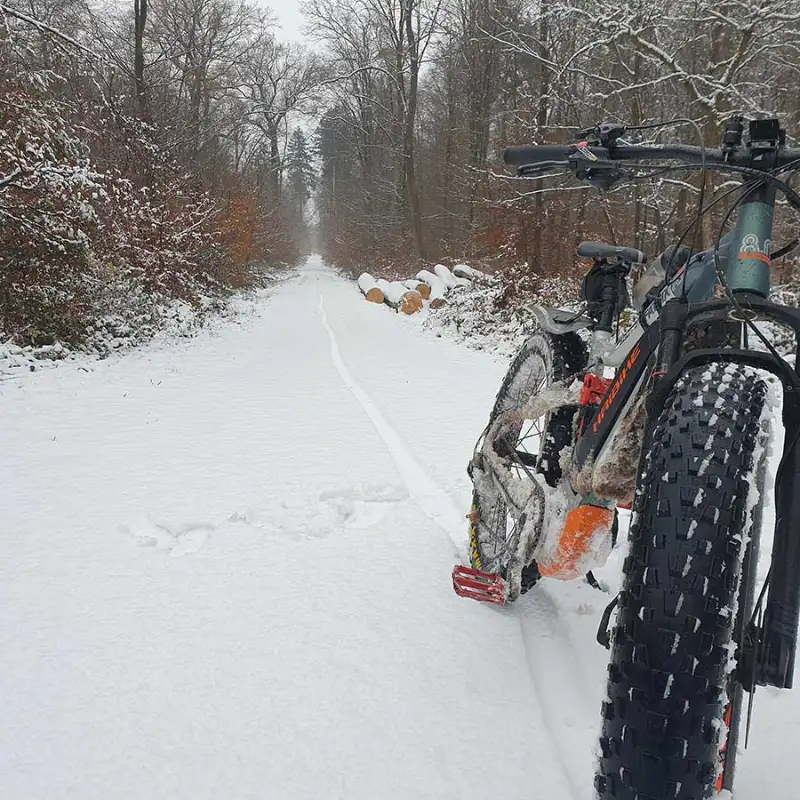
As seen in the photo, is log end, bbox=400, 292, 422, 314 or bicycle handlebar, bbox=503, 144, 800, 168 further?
log end, bbox=400, 292, 422, 314

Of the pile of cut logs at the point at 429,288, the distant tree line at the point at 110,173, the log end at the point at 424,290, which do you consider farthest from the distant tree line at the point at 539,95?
the distant tree line at the point at 110,173

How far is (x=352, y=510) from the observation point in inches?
132

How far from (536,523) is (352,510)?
1.61 meters

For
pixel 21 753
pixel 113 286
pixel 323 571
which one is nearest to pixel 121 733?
pixel 21 753

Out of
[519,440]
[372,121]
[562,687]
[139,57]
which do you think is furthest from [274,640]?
[372,121]

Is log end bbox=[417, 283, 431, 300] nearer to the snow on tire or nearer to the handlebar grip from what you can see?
the handlebar grip

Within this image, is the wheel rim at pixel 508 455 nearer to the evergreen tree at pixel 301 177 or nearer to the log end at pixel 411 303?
the log end at pixel 411 303

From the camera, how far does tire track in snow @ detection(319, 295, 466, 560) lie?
3146 millimetres

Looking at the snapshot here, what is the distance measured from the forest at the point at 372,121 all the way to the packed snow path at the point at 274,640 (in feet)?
5.18

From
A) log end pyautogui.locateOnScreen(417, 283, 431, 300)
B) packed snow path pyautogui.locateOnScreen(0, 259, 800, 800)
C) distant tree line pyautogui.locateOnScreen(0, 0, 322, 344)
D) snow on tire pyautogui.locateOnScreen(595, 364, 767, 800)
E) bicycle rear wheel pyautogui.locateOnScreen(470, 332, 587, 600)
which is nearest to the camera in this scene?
snow on tire pyautogui.locateOnScreen(595, 364, 767, 800)

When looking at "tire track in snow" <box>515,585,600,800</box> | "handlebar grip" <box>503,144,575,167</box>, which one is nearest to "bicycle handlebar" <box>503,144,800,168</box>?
"handlebar grip" <box>503,144,575,167</box>

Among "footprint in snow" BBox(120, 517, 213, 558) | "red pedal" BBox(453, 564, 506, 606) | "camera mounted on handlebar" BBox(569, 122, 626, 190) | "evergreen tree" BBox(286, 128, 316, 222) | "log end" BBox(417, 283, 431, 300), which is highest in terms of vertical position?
"evergreen tree" BBox(286, 128, 316, 222)

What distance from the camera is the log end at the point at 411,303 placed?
17641 mm

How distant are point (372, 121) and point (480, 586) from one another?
30.0m
